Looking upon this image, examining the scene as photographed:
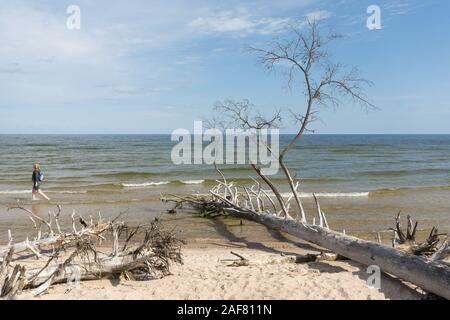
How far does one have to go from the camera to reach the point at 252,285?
609 cm

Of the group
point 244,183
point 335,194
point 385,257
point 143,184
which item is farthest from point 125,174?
point 385,257

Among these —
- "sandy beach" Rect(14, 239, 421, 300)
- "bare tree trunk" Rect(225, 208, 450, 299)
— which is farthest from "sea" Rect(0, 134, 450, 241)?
"sandy beach" Rect(14, 239, 421, 300)

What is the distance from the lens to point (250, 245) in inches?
389

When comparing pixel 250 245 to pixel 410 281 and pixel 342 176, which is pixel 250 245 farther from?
pixel 342 176

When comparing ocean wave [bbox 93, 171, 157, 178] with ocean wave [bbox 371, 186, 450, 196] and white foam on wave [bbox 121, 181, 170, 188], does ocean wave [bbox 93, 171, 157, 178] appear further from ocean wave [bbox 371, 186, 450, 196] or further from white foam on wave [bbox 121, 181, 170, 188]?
ocean wave [bbox 371, 186, 450, 196]

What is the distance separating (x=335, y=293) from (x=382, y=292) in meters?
0.70

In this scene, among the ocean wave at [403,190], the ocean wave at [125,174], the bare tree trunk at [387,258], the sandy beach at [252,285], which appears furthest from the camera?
the ocean wave at [125,174]

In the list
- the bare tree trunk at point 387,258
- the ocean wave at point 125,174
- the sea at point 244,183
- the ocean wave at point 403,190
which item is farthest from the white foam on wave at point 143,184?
the bare tree trunk at point 387,258

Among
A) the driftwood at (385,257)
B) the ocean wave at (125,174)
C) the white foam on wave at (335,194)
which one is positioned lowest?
the white foam on wave at (335,194)

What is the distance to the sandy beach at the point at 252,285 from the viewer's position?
18.9 feet

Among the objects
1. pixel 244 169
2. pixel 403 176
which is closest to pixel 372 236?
pixel 403 176

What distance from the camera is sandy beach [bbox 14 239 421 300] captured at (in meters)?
5.75

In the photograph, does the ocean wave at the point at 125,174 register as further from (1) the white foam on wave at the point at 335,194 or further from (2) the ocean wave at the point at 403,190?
(2) the ocean wave at the point at 403,190
